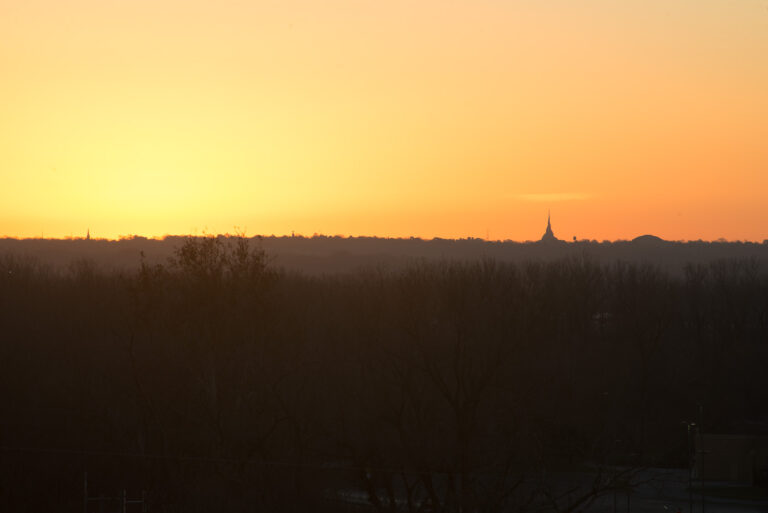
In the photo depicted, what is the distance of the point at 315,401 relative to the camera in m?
44.7

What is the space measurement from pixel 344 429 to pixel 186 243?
387 inches

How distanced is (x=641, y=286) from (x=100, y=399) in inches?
1759

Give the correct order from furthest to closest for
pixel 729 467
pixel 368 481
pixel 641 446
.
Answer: pixel 641 446, pixel 729 467, pixel 368 481

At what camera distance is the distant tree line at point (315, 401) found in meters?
37.0

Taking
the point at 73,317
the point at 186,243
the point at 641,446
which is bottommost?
the point at 641,446

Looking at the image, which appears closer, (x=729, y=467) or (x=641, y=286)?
(x=729, y=467)

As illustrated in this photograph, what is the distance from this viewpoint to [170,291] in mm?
41594

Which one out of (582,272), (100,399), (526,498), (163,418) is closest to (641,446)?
(526,498)

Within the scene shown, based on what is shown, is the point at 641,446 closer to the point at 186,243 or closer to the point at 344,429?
the point at 344,429

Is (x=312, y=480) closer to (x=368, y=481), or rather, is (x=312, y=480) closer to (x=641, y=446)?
(x=368, y=481)

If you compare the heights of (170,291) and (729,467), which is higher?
(170,291)

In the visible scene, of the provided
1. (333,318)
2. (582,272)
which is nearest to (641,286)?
(582,272)

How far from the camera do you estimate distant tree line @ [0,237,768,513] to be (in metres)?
37.0

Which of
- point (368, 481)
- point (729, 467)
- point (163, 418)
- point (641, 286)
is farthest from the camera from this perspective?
point (641, 286)
